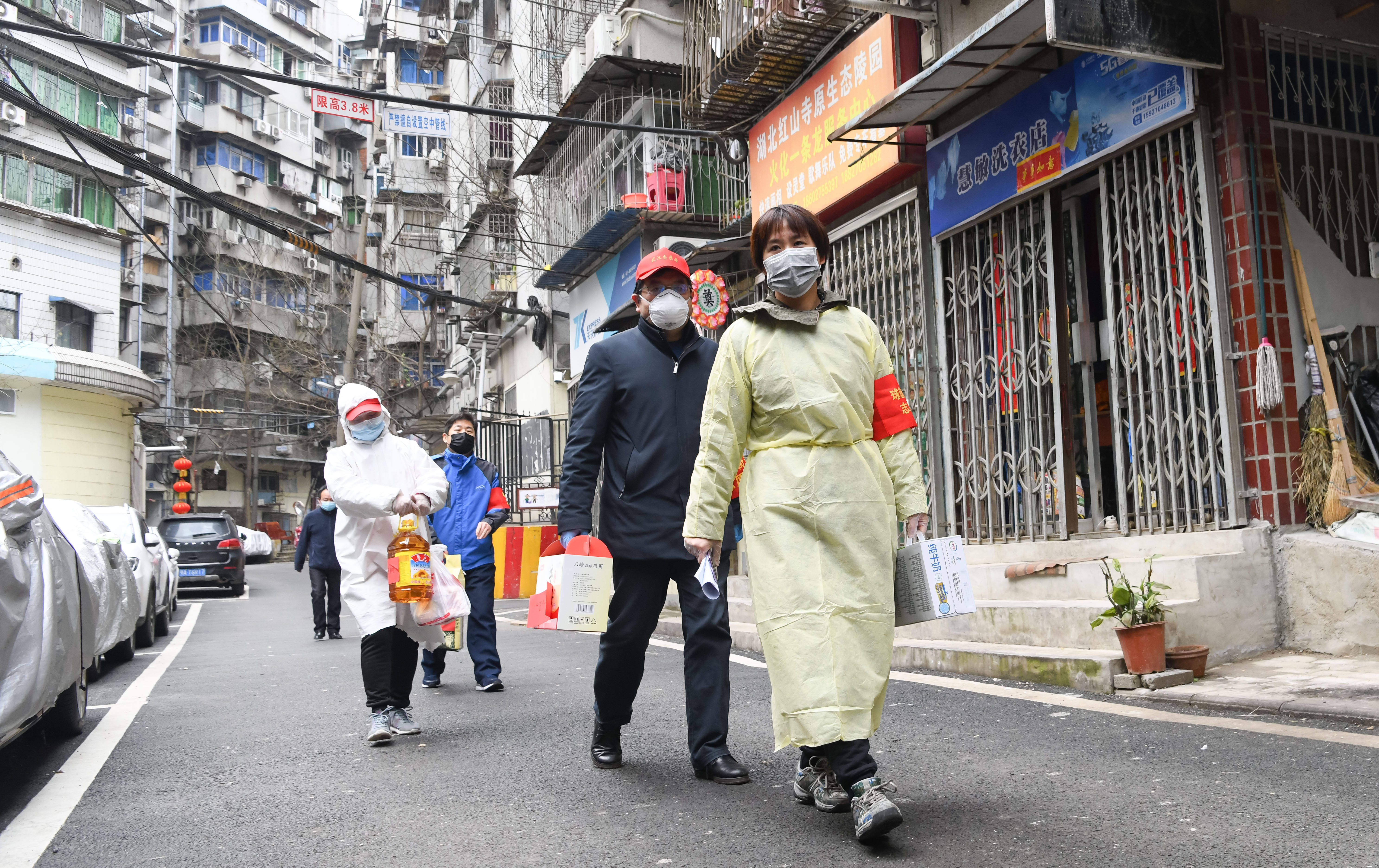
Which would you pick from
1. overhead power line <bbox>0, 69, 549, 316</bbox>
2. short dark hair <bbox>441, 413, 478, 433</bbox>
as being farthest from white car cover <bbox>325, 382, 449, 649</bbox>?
overhead power line <bbox>0, 69, 549, 316</bbox>

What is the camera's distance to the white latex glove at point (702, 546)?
11.9 ft

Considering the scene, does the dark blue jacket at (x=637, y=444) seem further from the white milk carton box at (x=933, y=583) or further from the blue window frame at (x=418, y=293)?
the blue window frame at (x=418, y=293)

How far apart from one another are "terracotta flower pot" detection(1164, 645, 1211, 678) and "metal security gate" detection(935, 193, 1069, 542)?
236cm

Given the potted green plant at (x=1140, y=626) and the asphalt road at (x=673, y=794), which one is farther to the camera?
the potted green plant at (x=1140, y=626)

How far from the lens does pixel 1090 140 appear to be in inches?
315

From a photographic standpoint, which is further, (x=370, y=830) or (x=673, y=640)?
(x=673, y=640)

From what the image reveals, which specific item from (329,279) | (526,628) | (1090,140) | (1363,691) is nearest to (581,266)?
(526,628)

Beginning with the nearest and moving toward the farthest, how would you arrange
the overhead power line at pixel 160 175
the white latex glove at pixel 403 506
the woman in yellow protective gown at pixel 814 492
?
the woman in yellow protective gown at pixel 814 492
the white latex glove at pixel 403 506
the overhead power line at pixel 160 175

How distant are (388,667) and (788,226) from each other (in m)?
3.06

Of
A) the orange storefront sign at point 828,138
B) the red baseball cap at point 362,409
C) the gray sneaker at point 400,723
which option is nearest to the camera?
the gray sneaker at point 400,723

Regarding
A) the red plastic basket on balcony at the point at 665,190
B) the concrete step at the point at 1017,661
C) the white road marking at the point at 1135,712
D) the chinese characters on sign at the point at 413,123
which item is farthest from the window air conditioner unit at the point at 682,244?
the white road marking at the point at 1135,712

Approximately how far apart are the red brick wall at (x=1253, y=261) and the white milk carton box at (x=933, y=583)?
406 cm

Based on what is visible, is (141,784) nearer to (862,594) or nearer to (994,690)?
(862,594)

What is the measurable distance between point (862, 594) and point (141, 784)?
10.3 ft
